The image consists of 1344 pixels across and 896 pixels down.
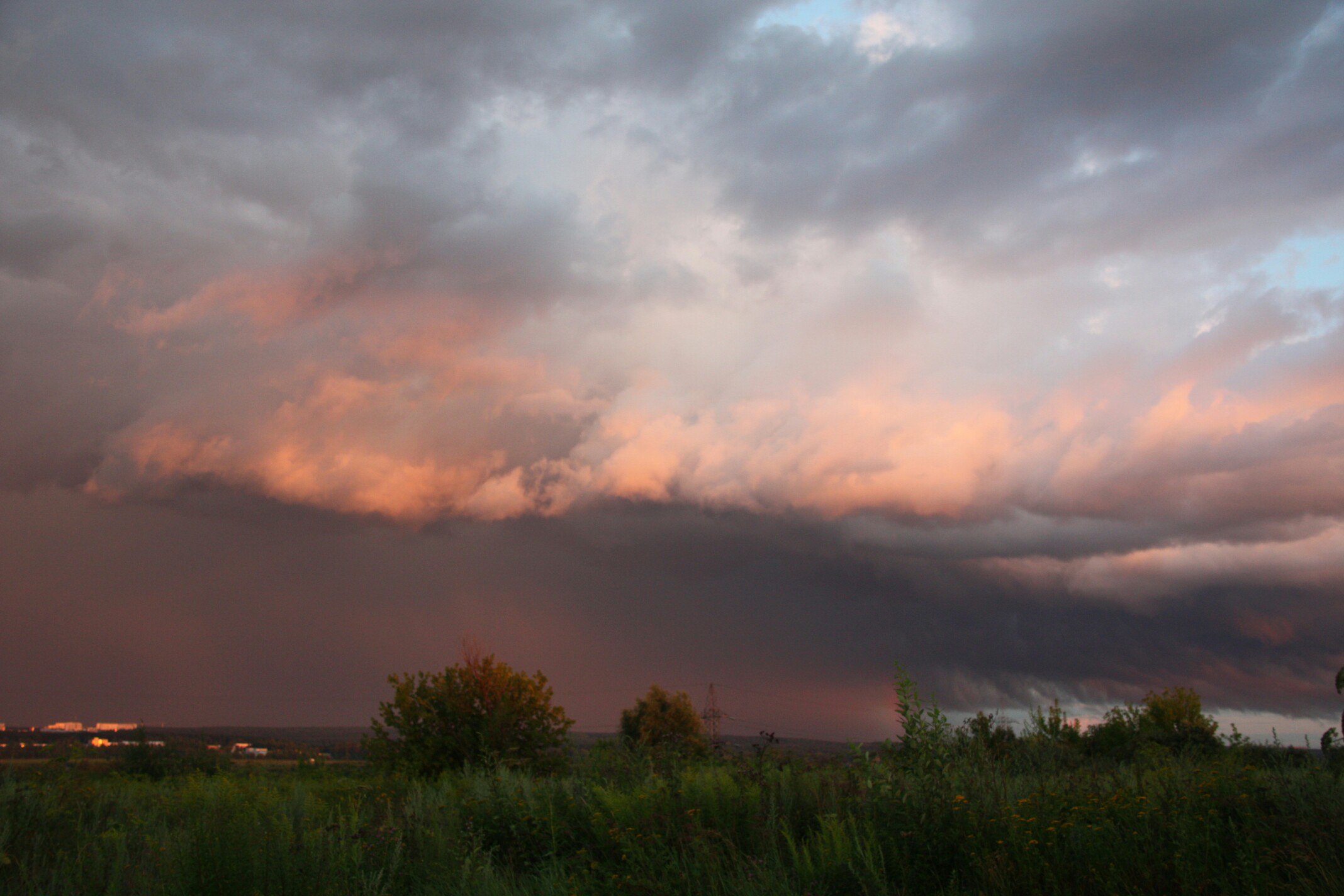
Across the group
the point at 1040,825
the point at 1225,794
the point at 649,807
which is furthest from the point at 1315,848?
the point at 649,807

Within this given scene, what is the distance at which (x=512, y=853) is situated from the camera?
1041cm

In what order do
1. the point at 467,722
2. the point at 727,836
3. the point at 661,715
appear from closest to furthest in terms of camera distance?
the point at 727,836 → the point at 467,722 → the point at 661,715

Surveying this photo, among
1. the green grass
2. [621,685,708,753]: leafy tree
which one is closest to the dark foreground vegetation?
the green grass

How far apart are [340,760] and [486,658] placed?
6.42 meters

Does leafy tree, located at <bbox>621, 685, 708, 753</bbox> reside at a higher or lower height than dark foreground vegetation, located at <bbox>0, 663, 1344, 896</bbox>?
lower

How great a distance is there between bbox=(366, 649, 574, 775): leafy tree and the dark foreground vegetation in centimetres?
714

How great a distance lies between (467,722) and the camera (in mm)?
21203

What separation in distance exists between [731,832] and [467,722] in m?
13.1

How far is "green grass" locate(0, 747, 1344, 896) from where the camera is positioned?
290 inches

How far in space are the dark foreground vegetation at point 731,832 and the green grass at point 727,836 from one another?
31 mm

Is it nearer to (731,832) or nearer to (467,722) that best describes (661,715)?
(467,722)

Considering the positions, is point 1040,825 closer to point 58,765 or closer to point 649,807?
point 649,807

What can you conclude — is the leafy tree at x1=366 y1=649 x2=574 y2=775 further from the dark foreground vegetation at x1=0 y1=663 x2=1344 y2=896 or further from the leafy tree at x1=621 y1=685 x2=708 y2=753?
the leafy tree at x1=621 y1=685 x2=708 y2=753

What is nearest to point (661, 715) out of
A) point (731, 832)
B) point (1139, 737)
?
point (1139, 737)
